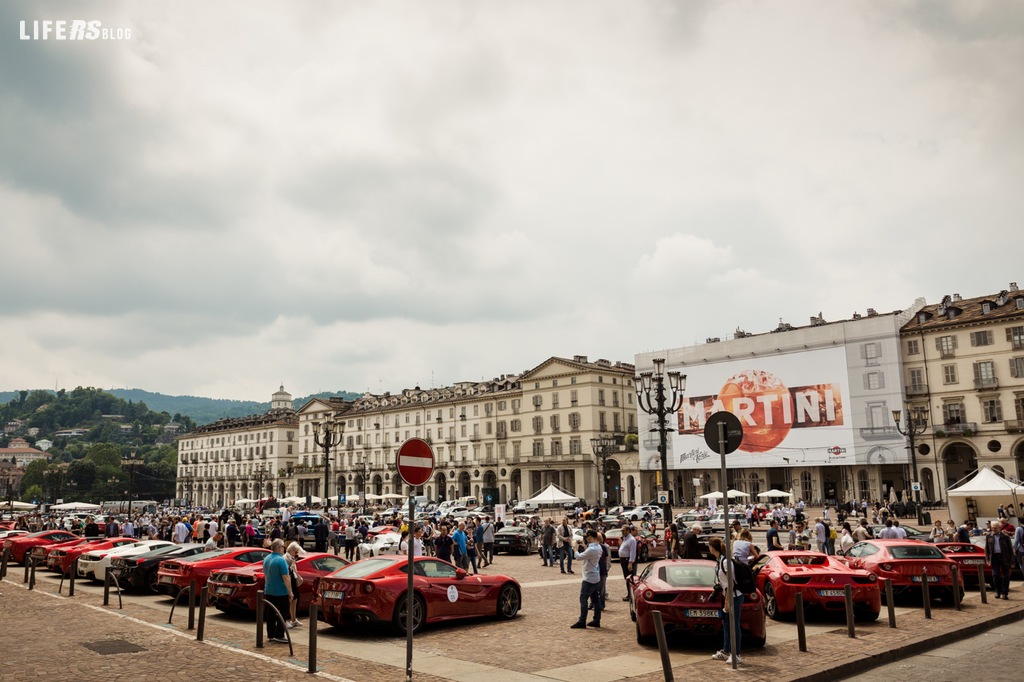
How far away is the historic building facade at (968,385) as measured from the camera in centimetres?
6062

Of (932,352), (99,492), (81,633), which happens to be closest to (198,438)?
(99,492)

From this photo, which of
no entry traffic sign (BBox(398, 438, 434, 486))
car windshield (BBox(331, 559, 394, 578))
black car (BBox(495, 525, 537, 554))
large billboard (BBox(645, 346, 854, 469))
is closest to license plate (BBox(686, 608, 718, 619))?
no entry traffic sign (BBox(398, 438, 434, 486))

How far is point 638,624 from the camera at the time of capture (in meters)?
11.9

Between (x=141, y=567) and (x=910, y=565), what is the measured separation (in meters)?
17.0

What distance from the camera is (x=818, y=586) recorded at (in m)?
13.4

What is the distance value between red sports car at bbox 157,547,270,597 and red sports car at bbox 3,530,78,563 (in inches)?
464

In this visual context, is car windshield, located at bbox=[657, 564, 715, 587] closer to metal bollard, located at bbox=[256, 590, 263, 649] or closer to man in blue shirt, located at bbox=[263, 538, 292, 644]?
man in blue shirt, located at bbox=[263, 538, 292, 644]

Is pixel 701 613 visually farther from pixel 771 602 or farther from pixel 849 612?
pixel 771 602

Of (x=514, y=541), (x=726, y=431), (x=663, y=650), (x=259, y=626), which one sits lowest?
(x=514, y=541)

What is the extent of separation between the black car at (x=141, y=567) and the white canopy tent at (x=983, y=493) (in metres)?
29.1

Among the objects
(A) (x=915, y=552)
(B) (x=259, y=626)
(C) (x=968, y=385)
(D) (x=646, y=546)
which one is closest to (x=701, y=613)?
(B) (x=259, y=626)

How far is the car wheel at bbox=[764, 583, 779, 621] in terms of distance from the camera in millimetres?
14195

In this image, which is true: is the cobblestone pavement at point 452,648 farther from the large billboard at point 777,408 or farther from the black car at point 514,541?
the large billboard at point 777,408

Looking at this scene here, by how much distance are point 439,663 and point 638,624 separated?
324 centimetres
